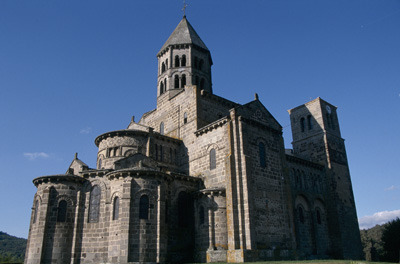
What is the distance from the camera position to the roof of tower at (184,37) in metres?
38.3

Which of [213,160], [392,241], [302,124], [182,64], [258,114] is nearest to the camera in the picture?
[213,160]

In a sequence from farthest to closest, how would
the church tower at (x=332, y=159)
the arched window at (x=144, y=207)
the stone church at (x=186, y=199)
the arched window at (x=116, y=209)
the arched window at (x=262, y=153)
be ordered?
the church tower at (x=332, y=159) → the arched window at (x=262, y=153) → the arched window at (x=116, y=209) → the stone church at (x=186, y=199) → the arched window at (x=144, y=207)

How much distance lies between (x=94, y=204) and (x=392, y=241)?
109ft

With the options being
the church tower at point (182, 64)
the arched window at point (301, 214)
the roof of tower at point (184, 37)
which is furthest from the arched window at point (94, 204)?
the arched window at point (301, 214)

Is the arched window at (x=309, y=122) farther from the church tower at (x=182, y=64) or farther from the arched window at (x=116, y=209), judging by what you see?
the arched window at (x=116, y=209)

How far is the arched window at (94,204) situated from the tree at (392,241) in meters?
31.6

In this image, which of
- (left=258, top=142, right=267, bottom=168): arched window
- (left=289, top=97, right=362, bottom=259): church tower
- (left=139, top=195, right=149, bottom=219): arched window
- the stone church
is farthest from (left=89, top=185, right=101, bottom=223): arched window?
(left=289, top=97, right=362, bottom=259): church tower

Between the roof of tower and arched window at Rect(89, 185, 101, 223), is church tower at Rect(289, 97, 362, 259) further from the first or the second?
arched window at Rect(89, 185, 101, 223)

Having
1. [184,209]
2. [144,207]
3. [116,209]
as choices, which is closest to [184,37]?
[184,209]

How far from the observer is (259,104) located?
30.0 meters

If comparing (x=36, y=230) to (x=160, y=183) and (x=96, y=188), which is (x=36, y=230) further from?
(x=160, y=183)

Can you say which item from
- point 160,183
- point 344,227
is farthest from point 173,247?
Result: point 344,227

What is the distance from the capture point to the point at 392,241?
125 ft

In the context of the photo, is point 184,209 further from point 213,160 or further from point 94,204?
point 94,204
